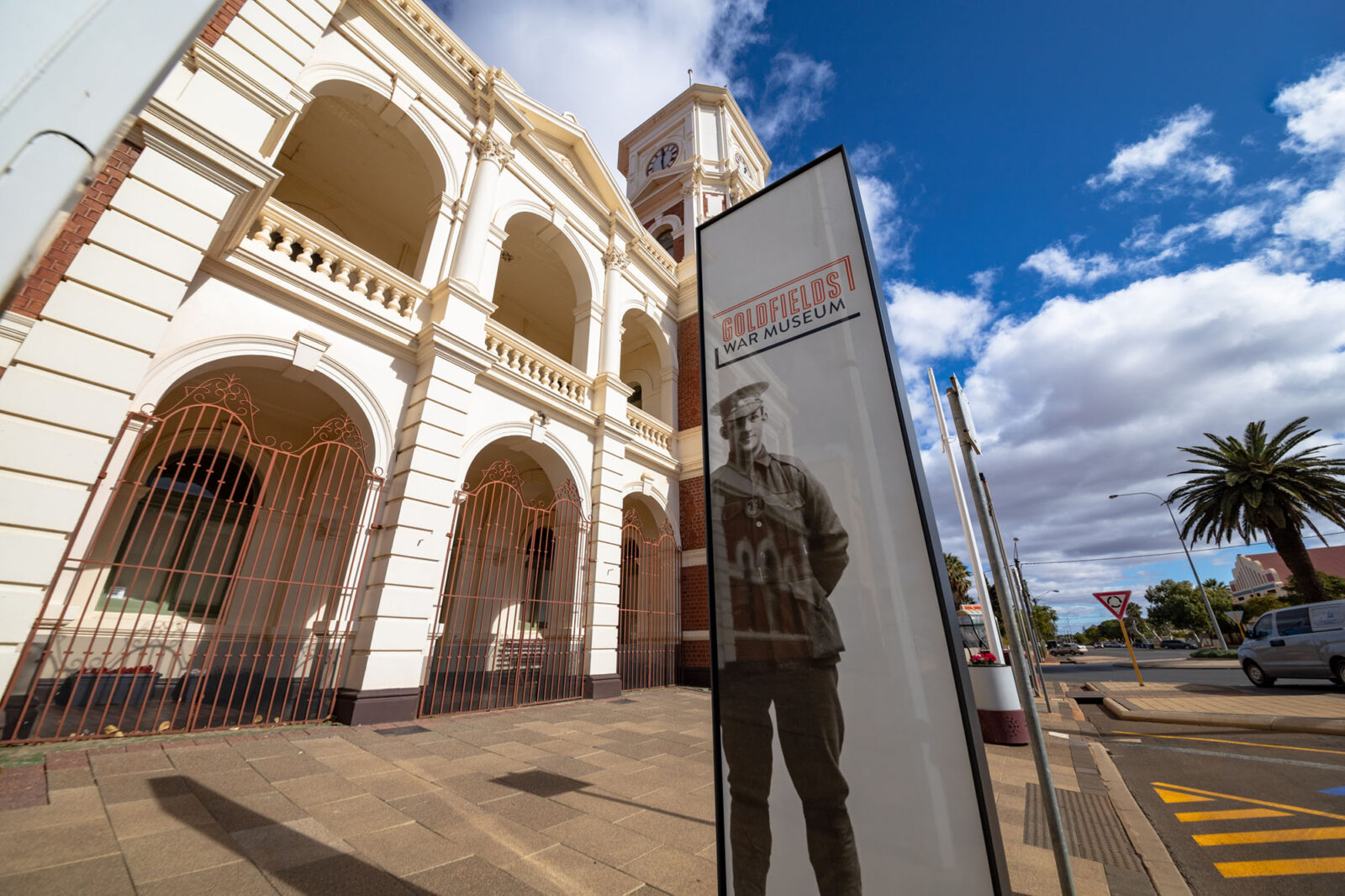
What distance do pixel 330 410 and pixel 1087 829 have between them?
1138 centimetres

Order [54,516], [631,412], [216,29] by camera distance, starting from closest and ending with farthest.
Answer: [54,516]
[216,29]
[631,412]

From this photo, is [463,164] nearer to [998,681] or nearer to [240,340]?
[240,340]

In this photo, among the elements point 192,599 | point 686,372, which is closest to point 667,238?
point 686,372

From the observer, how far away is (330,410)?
29.8ft

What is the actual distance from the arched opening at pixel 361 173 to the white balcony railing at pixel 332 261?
123 centimetres

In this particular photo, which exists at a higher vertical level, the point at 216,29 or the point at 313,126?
the point at 313,126

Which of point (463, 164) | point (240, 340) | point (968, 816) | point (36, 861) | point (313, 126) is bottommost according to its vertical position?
point (36, 861)

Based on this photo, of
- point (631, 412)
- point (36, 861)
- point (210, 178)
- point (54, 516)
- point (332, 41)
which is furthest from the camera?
point (631, 412)

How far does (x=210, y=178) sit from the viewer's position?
5258 millimetres

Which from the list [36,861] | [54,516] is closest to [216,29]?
[54,516]

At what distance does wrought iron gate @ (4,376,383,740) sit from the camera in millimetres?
4410

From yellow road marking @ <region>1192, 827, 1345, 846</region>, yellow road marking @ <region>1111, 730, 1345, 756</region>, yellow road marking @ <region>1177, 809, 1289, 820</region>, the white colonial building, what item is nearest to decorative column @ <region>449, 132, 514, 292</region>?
the white colonial building

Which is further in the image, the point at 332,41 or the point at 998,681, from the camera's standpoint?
the point at 332,41

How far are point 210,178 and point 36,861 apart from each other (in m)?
5.95
